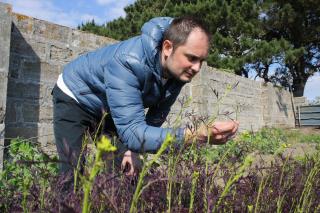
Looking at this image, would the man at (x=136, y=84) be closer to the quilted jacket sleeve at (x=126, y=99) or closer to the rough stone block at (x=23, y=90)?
the quilted jacket sleeve at (x=126, y=99)

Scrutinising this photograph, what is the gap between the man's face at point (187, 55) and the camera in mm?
1938

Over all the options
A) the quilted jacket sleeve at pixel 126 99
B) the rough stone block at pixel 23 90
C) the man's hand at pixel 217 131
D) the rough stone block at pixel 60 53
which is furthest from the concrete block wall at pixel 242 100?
the man's hand at pixel 217 131

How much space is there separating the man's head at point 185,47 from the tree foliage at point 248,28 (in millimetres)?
13510

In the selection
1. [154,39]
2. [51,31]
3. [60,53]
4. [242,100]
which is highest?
[51,31]

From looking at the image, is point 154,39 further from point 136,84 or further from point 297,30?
point 297,30

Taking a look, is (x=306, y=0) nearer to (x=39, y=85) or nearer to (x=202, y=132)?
(x=39, y=85)

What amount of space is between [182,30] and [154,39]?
0.15 meters

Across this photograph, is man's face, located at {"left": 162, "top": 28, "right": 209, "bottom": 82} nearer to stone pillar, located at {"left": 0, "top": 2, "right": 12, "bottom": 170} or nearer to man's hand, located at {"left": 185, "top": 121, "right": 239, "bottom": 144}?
man's hand, located at {"left": 185, "top": 121, "right": 239, "bottom": 144}

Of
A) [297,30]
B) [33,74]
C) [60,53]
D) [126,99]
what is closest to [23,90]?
[33,74]

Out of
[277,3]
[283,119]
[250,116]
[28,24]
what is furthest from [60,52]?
[277,3]

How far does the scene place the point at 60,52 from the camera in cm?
465

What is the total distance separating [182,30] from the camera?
1978 millimetres

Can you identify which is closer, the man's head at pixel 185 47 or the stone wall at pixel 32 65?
the man's head at pixel 185 47

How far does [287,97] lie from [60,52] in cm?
1143
